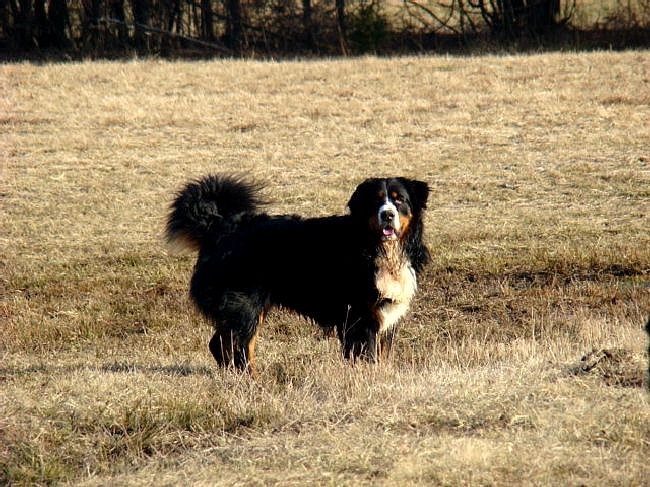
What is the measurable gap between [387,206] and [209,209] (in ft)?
4.95

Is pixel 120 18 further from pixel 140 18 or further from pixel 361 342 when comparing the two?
pixel 361 342

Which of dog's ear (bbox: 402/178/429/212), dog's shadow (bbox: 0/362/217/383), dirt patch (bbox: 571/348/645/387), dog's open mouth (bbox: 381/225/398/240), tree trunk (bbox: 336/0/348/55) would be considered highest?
tree trunk (bbox: 336/0/348/55)

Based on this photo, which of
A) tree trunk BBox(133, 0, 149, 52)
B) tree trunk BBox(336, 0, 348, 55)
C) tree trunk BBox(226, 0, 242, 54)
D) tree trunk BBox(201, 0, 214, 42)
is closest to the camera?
tree trunk BBox(336, 0, 348, 55)

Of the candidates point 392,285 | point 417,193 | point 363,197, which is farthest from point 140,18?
point 392,285

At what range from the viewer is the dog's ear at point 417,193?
7203 millimetres

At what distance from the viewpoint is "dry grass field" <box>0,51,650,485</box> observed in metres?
5.19

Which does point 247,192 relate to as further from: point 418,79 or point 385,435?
point 418,79

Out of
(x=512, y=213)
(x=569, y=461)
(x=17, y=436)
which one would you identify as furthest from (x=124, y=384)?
(x=512, y=213)

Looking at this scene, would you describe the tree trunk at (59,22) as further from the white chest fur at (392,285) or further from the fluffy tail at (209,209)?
the white chest fur at (392,285)

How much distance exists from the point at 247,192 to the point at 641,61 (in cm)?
1688

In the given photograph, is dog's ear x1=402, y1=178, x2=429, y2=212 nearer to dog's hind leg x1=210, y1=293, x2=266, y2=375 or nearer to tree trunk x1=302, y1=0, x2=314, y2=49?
dog's hind leg x1=210, y1=293, x2=266, y2=375

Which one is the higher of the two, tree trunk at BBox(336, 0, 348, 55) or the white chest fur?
tree trunk at BBox(336, 0, 348, 55)

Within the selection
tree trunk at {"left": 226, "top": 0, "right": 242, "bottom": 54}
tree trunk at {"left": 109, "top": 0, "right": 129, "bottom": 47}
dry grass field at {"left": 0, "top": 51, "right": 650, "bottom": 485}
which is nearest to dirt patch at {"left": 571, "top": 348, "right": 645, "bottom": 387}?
dry grass field at {"left": 0, "top": 51, "right": 650, "bottom": 485}

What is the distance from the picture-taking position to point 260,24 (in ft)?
91.1
